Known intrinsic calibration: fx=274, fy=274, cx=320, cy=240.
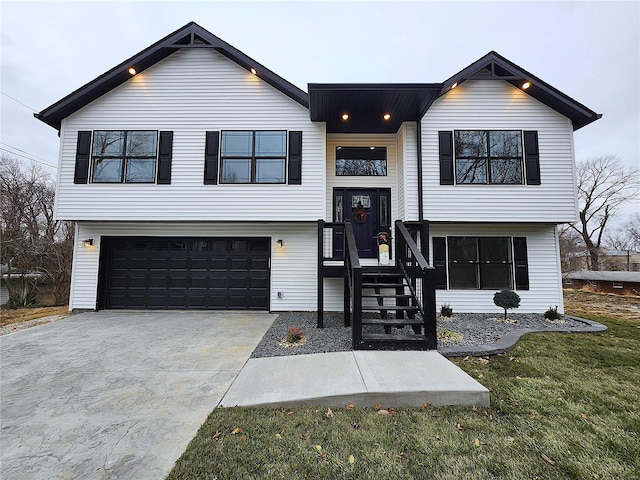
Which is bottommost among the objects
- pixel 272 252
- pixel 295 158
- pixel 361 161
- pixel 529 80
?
pixel 272 252

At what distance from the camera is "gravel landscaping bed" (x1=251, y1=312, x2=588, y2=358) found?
4379 mm

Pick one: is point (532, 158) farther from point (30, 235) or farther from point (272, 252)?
point (30, 235)

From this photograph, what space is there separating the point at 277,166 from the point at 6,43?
60.2 feet

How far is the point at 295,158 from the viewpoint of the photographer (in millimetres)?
6879

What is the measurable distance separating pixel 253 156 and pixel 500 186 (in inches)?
245

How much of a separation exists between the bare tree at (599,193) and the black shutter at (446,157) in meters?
16.7

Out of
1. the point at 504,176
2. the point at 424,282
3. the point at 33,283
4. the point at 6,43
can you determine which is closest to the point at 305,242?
the point at 424,282

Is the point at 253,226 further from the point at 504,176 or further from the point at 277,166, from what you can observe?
the point at 504,176

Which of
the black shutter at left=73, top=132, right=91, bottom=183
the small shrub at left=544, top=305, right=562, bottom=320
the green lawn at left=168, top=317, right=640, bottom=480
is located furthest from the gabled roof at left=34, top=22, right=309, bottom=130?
the small shrub at left=544, top=305, right=562, bottom=320

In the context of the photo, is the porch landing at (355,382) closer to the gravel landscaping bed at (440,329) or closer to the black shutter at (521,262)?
the gravel landscaping bed at (440,329)

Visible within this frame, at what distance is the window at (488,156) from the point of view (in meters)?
6.91

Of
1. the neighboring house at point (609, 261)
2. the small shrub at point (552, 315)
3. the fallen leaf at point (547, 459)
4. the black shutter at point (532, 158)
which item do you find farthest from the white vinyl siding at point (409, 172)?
the neighboring house at point (609, 261)

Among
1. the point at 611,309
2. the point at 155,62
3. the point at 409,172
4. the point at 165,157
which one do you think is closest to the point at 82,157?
the point at 165,157

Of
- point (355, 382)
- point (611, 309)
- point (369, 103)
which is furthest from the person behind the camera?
point (611, 309)
